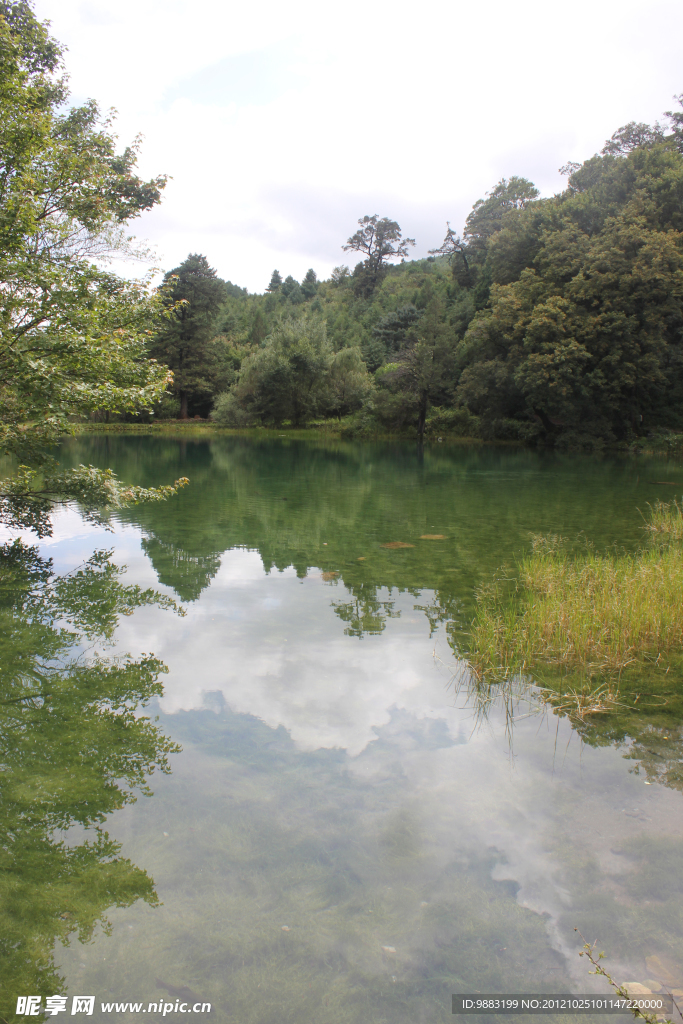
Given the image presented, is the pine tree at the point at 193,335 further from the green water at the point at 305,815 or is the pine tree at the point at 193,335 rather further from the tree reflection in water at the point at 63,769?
the tree reflection in water at the point at 63,769

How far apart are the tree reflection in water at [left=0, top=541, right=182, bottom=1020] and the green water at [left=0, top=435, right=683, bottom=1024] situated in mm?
18

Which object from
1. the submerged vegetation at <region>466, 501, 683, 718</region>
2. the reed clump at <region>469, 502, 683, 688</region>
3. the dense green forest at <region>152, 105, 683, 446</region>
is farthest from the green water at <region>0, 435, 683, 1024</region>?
the dense green forest at <region>152, 105, 683, 446</region>

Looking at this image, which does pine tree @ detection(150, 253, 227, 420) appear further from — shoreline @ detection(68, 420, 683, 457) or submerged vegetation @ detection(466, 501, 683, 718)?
submerged vegetation @ detection(466, 501, 683, 718)

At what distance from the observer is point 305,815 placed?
158 inches

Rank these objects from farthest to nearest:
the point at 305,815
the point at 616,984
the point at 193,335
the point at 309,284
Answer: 1. the point at 309,284
2. the point at 193,335
3. the point at 305,815
4. the point at 616,984

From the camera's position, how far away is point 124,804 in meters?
4.14

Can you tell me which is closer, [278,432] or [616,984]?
[616,984]

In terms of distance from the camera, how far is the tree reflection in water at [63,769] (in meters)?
3.12

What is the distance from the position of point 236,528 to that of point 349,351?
4709cm

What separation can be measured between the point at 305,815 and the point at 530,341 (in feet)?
127

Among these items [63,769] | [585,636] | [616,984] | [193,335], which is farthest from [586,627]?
[193,335]

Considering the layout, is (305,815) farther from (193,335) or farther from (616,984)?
(193,335)

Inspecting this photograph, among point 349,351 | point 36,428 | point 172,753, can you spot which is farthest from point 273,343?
point 172,753

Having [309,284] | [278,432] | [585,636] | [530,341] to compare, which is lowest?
[585,636]
